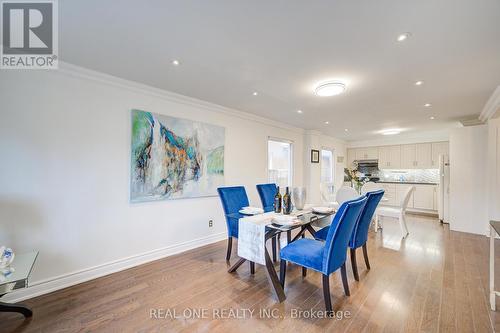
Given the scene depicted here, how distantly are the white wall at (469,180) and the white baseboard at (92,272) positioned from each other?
541cm

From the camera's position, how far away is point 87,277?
2402 mm

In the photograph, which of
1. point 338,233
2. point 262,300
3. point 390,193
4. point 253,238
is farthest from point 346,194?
point 390,193

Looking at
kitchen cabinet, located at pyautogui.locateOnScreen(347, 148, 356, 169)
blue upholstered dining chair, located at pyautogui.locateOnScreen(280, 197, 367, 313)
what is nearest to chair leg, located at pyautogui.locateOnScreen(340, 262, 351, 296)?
blue upholstered dining chair, located at pyautogui.locateOnScreen(280, 197, 367, 313)

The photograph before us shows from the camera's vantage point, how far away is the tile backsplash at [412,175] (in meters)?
6.59

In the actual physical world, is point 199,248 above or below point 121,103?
below

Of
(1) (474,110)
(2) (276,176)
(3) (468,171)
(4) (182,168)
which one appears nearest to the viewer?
(4) (182,168)

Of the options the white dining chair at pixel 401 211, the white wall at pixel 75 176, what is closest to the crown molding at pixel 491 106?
the white dining chair at pixel 401 211

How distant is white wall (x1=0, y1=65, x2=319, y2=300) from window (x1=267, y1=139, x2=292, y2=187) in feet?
7.85

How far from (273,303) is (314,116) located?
12.0 feet

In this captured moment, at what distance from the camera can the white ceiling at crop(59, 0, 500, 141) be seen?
1.51 metres

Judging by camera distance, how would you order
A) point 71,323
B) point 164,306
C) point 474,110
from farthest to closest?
point 474,110, point 164,306, point 71,323

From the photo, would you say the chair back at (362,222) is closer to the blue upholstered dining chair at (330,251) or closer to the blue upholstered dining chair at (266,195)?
the blue upholstered dining chair at (330,251)

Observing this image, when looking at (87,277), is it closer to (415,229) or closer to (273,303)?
(273,303)

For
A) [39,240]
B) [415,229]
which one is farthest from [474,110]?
[39,240]
